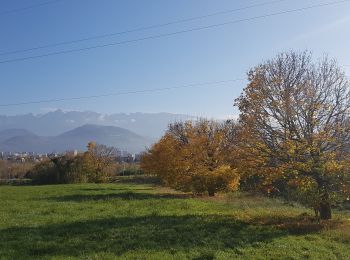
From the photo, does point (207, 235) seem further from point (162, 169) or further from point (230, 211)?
point (162, 169)

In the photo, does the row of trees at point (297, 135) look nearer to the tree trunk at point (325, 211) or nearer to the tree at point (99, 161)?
the tree trunk at point (325, 211)

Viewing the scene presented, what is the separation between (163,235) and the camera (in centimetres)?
1809

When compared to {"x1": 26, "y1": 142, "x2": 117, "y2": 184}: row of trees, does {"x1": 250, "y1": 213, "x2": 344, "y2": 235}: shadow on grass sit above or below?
below

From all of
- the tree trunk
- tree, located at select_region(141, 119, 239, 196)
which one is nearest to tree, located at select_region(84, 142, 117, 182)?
tree, located at select_region(141, 119, 239, 196)

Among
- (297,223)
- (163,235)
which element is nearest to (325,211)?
(297,223)

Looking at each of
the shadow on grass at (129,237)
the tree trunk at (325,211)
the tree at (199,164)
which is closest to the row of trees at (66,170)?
the tree at (199,164)

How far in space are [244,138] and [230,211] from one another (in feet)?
18.0

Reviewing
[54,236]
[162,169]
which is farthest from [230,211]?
[162,169]

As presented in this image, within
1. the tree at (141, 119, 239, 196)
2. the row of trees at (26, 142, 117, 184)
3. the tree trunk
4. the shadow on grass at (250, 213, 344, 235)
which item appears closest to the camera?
the shadow on grass at (250, 213, 344, 235)

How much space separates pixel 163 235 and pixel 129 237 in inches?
57.6

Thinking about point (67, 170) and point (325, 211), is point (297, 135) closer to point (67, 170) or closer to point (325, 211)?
point (325, 211)

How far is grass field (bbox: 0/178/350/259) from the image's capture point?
14891 millimetres

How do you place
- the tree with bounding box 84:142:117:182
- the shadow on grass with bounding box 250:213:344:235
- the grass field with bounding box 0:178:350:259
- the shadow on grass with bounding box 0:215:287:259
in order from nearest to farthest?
the grass field with bounding box 0:178:350:259
the shadow on grass with bounding box 0:215:287:259
the shadow on grass with bounding box 250:213:344:235
the tree with bounding box 84:142:117:182

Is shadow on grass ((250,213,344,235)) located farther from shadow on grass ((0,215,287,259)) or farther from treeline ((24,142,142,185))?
treeline ((24,142,142,185))
